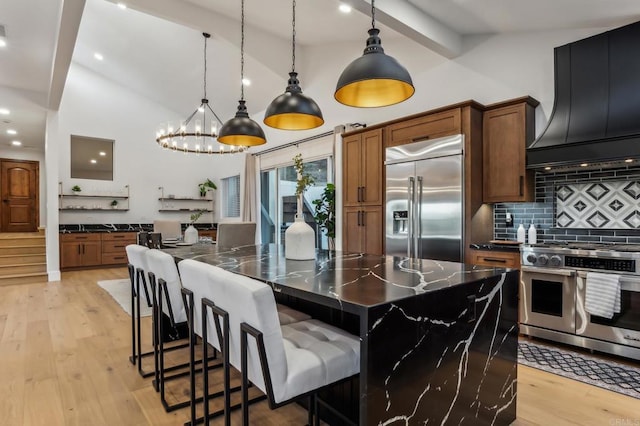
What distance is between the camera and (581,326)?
9.81 ft

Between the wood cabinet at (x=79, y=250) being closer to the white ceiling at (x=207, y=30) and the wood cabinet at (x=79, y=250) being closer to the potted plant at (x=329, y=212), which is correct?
the white ceiling at (x=207, y=30)

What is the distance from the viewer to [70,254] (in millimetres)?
7184

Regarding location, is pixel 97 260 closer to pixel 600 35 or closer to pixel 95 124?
pixel 95 124

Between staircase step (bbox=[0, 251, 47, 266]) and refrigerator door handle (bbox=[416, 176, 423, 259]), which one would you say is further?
staircase step (bbox=[0, 251, 47, 266])

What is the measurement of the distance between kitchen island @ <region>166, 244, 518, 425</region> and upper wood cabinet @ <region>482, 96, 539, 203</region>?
1.98 metres

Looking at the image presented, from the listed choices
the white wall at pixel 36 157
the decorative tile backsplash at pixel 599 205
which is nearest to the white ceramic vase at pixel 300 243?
the decorative tile backsplash at pixel 599 205

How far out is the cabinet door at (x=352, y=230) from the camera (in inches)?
195

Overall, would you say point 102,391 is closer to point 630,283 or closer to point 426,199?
point 426,199

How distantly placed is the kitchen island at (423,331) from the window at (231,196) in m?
6.87

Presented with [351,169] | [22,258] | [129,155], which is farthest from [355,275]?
[129,155]

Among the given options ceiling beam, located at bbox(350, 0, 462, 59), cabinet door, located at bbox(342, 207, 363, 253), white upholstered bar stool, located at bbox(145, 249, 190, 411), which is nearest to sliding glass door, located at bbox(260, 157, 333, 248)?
cabinet door, located at bbox(342, 207, 363, 253)

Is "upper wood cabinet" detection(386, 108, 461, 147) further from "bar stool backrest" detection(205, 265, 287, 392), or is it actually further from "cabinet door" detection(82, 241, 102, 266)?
"cabinet door" detection(82, 241, 102, 266)

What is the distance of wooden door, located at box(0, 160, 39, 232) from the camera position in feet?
30.6

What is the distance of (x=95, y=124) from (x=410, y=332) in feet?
28.9
